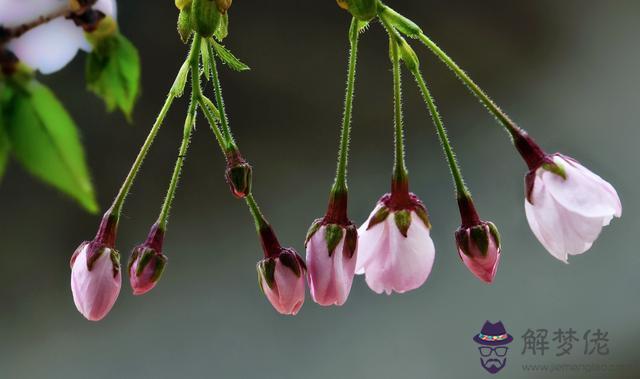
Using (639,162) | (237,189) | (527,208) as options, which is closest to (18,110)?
(237,189)

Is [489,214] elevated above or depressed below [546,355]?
above

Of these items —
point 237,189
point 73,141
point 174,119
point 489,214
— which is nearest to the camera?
point 73,141

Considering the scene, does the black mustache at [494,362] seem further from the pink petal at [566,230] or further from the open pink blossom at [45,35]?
the open pink blossom at [45,35]

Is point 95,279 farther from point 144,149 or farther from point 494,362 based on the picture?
point 494,362

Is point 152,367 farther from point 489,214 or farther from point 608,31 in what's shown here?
point 608,31

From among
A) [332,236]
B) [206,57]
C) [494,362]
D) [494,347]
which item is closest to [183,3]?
[206,57]

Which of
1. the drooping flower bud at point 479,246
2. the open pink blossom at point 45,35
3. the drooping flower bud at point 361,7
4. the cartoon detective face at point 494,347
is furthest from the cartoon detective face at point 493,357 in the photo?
the open pink blossom at point 45,35
